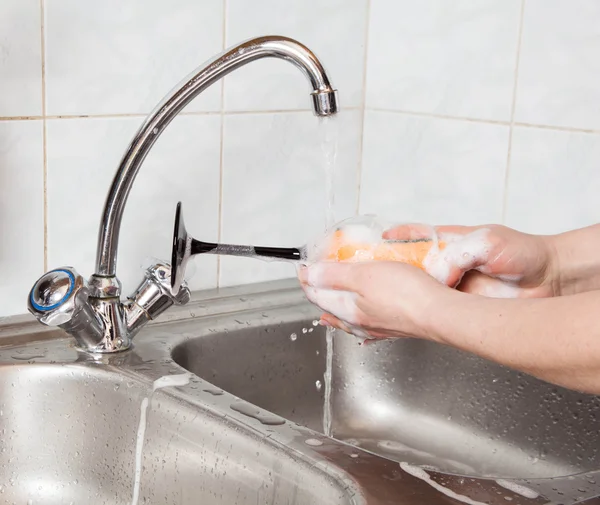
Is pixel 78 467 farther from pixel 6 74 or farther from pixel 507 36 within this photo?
pixel 507 36

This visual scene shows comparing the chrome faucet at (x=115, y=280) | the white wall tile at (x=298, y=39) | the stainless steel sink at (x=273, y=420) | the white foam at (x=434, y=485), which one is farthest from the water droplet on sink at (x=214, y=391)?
the white wall tile at (x=298, y=39)

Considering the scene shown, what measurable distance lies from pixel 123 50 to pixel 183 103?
7.7 inches

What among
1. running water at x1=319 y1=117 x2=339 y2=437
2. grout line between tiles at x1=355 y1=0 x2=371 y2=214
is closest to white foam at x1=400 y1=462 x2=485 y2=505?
running water at x1=319 y1=117 x2=339 y2=437

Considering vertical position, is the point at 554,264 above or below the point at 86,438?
above

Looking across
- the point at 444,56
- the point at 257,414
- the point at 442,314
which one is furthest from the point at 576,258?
the point at 444,56

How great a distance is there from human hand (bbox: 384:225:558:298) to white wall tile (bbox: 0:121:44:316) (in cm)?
46

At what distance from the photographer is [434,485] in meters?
0.72

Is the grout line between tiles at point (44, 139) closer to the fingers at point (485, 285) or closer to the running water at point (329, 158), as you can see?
the running water at point (329, 158)

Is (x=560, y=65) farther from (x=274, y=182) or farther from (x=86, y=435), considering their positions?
(x=86, y=435)

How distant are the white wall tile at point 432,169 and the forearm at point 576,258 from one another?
326 mm

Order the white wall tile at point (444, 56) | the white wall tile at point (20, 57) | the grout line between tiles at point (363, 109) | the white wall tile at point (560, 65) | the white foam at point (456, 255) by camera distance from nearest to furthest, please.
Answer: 1. the white foam at point (456, 255)
2. the white wall tile at point (20, 57)
3. the white wall tile at point (560, 65)
4. the white wall tile at point (444, 56)
5. the grout line between tiles at point (363, 109)

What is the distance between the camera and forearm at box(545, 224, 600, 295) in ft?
3.01

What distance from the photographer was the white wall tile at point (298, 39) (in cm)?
121

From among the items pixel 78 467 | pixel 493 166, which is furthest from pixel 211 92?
pixel 78 467
